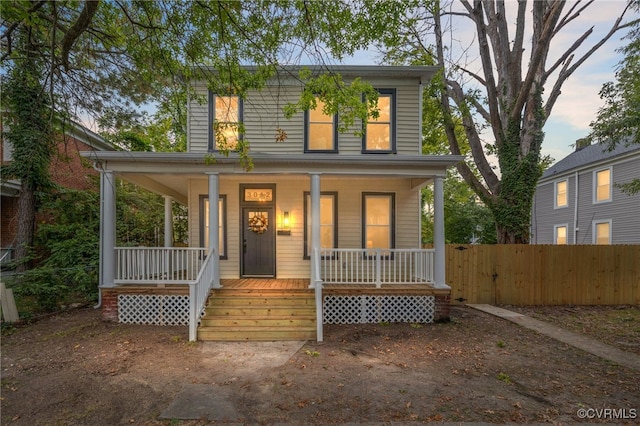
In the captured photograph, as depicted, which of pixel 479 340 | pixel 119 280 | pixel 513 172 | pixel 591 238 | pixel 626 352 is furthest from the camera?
pixel 591 238

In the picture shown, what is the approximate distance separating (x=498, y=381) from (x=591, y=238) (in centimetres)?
1439

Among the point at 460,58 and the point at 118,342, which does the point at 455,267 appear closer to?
the point at 460,58

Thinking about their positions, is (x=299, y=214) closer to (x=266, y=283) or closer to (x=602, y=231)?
(x=266, y=283)

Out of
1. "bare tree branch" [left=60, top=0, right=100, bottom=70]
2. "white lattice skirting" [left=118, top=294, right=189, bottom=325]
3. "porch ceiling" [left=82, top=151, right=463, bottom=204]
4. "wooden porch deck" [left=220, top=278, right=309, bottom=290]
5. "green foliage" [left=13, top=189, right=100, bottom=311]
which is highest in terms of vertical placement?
"bare tree branch" [left=60, top=0, right=100, bottom=70]

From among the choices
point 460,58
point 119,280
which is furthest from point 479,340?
point 460,58

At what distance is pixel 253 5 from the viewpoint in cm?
473

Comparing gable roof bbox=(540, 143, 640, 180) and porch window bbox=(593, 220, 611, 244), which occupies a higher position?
gable roof bbox=(540, 143, 640, 180)

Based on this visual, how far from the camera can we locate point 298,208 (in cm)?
848

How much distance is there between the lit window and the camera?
52.5 ft

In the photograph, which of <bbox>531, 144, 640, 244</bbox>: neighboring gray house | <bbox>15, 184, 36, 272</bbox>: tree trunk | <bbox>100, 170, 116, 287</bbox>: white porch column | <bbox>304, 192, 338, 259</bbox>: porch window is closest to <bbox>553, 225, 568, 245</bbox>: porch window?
<bbox>531, 144, 640, 244</bbox>: neighboring gray house

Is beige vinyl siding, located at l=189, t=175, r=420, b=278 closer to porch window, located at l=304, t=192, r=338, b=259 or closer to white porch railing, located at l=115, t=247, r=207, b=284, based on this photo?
porch window, located at l=304, t=192, r=338, b=259

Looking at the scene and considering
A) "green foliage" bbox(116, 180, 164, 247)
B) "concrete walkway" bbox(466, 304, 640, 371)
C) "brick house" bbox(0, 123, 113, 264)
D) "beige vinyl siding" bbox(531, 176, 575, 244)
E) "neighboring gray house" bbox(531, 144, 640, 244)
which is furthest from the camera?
"beige vinyl siding" bbox(531, 176, 575, 244)

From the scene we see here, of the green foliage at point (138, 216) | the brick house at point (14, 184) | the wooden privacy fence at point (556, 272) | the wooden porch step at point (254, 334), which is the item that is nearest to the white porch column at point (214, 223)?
the wooden porch step at point (254, 334)

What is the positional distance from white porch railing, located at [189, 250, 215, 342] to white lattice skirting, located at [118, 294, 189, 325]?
779 millimetres
